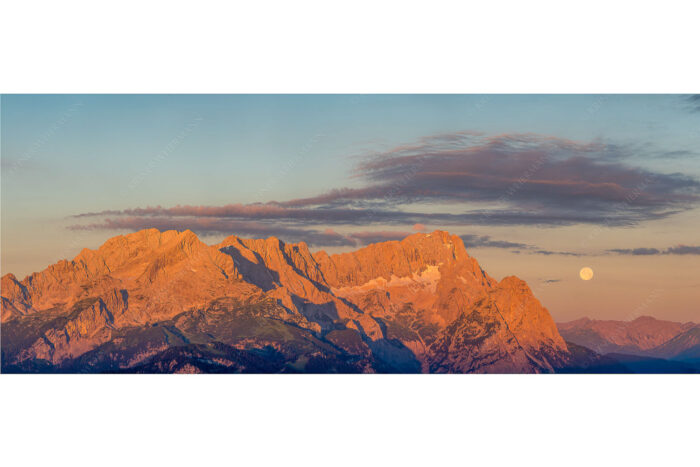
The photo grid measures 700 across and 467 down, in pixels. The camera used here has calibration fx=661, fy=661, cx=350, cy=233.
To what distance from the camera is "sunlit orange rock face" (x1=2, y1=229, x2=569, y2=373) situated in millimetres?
70062

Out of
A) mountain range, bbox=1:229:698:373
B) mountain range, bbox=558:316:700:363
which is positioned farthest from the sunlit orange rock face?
mountain range, bbox=558:316:700:363

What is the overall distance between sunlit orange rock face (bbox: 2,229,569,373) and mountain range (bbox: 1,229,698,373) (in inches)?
9.1

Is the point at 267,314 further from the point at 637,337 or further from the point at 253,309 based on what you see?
the point at 637,337

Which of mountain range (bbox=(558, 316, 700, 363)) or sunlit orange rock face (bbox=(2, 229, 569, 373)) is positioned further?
sunlit orange rock face (bbox=(2, 229, 569, 373))

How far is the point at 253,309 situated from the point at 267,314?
188 centimetres

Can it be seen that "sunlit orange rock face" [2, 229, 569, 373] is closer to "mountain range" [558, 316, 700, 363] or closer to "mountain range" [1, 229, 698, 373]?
"mountain range" [1, 229, 698, 373]

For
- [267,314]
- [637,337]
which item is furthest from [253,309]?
[637,337]

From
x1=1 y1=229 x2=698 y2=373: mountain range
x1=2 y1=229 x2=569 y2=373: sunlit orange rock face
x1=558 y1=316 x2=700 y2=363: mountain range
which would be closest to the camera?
x1=558 y1=316 x2=700 y2=363: mountain range

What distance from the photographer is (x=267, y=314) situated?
274 ft

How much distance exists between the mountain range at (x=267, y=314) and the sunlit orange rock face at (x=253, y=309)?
231 millimetres

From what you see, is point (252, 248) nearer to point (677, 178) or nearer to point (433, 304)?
point (433, 304)

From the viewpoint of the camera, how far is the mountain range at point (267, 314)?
69750mm

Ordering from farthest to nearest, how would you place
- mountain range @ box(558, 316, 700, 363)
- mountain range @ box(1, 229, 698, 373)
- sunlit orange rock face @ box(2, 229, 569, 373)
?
sunlit orange rock face @ box(2, 229, 569, 373) → mountain range @ box(1, 229, 698, 373) → mountain range @ box(558, 316, 700, 363)

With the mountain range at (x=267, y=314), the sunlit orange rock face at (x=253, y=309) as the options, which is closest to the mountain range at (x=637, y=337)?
the mountain range at (x=267, y=314)
